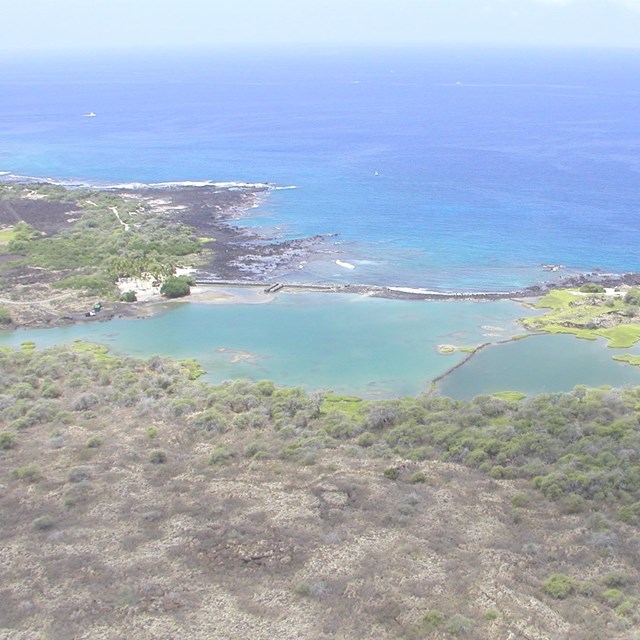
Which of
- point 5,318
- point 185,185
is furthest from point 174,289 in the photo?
point 185,185

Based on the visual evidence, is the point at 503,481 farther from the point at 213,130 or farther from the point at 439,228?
the point at 213,130

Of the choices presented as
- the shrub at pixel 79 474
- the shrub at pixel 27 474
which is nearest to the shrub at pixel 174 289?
the shrub at pixel 27 474

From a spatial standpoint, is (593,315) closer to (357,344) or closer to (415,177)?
(357,344)

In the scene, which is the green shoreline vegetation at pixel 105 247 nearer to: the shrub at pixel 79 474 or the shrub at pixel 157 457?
the shrub at pixel 157 457

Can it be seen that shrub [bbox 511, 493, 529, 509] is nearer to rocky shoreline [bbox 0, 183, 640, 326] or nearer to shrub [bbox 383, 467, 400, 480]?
shrub [bbox 383, 467, 400, 480]

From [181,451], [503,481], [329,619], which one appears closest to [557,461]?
[503,481]

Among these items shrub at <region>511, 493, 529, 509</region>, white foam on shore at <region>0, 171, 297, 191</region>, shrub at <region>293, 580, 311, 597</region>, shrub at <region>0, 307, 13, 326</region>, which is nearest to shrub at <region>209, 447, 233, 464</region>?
shrub at <region>293, 580, 311, 597</region>
